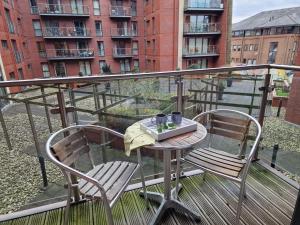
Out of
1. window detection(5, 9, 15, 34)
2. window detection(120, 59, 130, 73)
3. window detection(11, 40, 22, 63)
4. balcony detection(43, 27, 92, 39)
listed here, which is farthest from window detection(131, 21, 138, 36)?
window detection(11, 40, 22, 63)

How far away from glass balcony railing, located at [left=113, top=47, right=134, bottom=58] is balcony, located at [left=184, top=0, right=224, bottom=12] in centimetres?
664

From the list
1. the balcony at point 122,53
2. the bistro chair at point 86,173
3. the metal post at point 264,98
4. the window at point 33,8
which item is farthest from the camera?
the balcony at point 122,53

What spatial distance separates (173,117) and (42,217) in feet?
4.73

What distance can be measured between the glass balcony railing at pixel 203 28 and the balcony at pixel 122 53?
6.07 meters

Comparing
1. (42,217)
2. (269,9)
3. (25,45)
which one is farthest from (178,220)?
(269,9)

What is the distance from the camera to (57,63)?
1781cm

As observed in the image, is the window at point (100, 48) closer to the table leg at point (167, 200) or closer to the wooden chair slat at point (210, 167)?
the table leg at point (167, 200)

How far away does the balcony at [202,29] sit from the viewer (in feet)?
49.2

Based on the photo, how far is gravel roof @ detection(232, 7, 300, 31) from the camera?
2415 centimetres

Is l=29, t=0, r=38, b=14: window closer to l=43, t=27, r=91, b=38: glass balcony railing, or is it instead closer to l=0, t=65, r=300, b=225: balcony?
l=43, t=27, r=91, b=38: glass balcony railing

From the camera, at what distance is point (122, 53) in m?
18.9

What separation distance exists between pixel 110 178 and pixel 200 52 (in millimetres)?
16257

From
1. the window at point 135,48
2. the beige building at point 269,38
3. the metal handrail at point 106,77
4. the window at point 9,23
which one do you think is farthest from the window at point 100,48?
the beige building at point 269,38

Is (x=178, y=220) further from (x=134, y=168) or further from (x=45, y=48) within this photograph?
(x=45, y=48)
